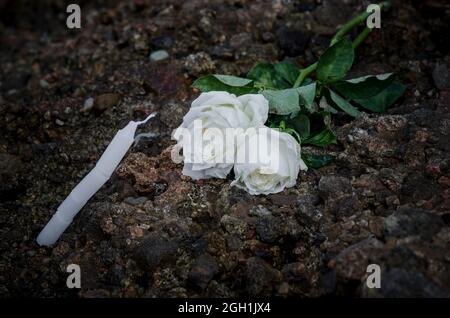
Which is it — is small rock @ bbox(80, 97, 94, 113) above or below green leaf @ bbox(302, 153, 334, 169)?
above

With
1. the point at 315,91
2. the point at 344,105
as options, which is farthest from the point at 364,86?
the point at 315,91

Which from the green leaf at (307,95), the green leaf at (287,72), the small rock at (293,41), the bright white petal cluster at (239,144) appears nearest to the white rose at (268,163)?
the bright white petal cluster at (239,144)

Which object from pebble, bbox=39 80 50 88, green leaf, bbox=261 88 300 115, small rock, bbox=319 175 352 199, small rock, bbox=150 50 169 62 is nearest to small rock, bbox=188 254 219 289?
small rock, bbox=319 175 352 199

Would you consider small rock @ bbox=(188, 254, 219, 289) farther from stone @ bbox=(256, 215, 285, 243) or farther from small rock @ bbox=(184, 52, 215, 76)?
small rock @ bbox=(184, 52, 215, 76)

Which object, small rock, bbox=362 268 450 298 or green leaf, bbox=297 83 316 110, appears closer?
small rock, bbox=362 268 450 298

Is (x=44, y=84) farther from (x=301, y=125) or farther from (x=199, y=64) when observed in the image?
(x=301, y=125)

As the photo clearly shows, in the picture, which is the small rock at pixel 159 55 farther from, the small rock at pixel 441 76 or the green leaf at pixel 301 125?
the small rock at pixel 441 76
